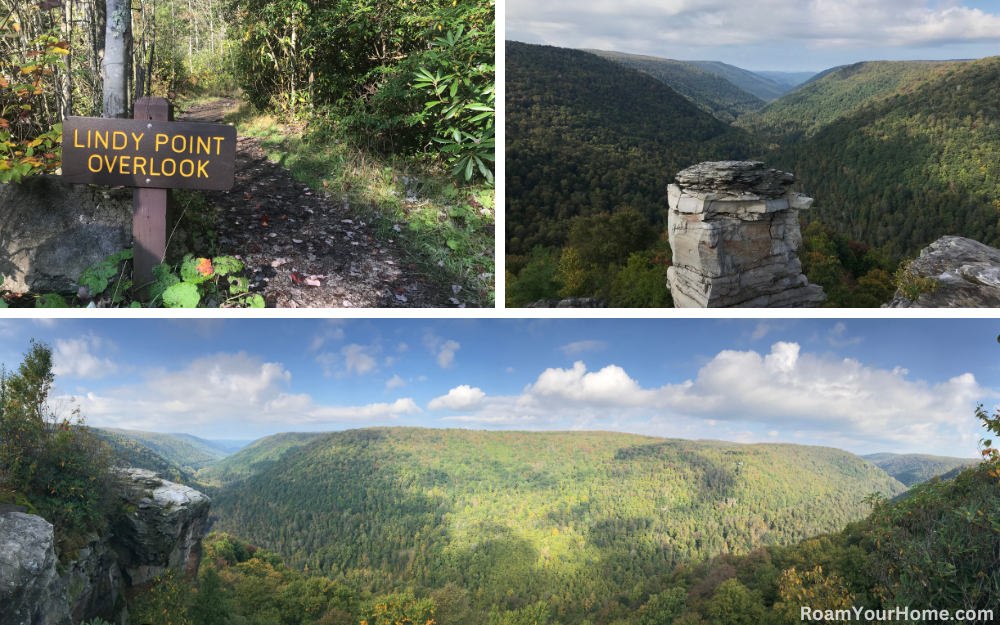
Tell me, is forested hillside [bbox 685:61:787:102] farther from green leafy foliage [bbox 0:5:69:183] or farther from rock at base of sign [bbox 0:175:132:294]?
rock at base of sign [bbox 0:175:132:294]

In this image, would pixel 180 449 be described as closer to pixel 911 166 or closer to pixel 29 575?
pixel 29 575

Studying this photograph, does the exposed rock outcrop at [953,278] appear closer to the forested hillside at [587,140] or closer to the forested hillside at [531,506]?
the forested hillside at [531,506]

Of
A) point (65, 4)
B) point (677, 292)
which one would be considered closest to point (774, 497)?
point (677, 292)

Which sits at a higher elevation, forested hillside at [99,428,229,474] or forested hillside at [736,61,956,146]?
forested hillside at [736,61,956,146]

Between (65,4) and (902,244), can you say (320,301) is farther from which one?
(902,244)

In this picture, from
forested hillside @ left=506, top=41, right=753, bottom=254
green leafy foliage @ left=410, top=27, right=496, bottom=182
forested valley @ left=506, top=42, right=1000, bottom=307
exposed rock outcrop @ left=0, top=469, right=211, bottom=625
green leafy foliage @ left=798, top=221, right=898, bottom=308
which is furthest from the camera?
Answer: forested hillside @ left=506, top=41, right=753, bottom=254

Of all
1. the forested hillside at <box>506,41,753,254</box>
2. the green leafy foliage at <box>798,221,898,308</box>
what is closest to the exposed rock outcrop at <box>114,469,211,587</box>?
the forested hillside at <box>506,41,753,254</box>

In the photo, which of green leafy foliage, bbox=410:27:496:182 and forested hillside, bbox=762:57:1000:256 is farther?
forested hillside, bbox=762:57:1000:256

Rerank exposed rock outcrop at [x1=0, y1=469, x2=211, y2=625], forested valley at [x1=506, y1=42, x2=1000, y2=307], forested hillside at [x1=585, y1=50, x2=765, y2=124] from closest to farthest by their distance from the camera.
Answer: exposed rock outcrop at [x1=0, y1=469, x2=211, y2=625], forested valley at [x1=506, y1=42, x2=1000, y2=307], forested hillside at [x1=585, y1=50, x2=765, y2=124]
